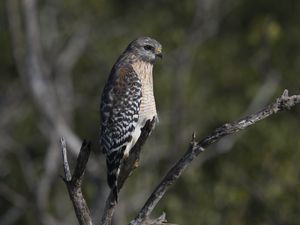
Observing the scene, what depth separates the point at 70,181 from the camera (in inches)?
261

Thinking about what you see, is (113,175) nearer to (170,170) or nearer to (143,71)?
(170,170)

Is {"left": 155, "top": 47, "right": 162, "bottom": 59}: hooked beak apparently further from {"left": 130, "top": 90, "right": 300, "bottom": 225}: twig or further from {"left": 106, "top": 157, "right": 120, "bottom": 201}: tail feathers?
{"left": 130, "top": 90, "right": 300, "bottom": 225}: twig

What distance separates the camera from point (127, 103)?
841 cm

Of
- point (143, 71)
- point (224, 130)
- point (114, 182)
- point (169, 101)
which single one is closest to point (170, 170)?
point (224, 130)

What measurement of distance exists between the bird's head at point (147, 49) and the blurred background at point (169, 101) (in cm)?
491

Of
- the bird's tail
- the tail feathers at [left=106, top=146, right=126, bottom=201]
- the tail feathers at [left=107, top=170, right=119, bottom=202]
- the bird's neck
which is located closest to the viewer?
the tail feathers at [left=107, top=170, right=119, bottom=202]

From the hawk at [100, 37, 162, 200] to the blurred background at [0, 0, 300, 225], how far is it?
4.93m

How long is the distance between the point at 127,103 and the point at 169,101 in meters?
9.68

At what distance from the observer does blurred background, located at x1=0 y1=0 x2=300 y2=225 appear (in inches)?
589

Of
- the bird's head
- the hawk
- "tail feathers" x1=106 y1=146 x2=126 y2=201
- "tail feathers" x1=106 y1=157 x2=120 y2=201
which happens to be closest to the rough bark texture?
"tail feathers" x1=106 y1=157 x2=120 y2=201

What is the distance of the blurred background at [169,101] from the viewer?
14969mm

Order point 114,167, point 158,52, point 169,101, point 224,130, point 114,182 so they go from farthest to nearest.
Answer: point 169,101, point 158,52, point 114,167, point 114,182, point 224,130

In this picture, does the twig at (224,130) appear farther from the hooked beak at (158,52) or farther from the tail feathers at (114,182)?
the hooked beak at (158,52)

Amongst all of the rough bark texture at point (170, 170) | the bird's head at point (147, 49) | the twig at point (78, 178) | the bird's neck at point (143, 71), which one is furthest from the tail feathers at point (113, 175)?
the bird's head at point (147, 49)
